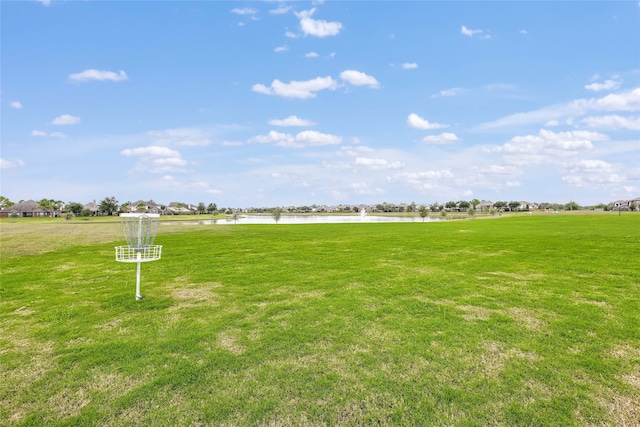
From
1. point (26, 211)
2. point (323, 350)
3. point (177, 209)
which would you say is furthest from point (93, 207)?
point (323, 350)

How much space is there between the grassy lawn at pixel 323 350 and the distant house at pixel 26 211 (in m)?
137

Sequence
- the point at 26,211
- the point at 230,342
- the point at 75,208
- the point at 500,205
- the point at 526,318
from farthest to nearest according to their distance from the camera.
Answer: the point at 500,205
the point at 26,211
the point at 75,208
the point at 526,318
the point at 230,342

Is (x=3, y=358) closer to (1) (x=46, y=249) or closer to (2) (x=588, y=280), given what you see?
(2) (x=588, y=280)

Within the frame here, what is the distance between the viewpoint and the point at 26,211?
115m

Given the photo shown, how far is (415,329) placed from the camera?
7051 millimetres

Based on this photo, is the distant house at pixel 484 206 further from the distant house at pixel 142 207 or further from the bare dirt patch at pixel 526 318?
the bare dirt patch at pixel 526 318

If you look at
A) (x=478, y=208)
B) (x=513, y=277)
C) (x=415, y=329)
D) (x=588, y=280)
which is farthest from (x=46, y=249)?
(x=478, y=208)

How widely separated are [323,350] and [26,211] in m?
152

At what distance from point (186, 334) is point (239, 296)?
292 centimetres

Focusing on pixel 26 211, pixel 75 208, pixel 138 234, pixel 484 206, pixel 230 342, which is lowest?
pixel 230 342

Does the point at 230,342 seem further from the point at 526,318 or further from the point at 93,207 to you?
the point at 93,207

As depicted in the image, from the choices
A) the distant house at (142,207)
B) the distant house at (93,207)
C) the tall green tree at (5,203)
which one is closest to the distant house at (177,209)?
the distant house at (142,207)

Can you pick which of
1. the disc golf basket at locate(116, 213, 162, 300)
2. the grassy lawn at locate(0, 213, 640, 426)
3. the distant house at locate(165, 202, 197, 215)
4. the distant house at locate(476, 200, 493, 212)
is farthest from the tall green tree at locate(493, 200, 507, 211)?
the disc golf basket at locate(116, 213, 162, 300)

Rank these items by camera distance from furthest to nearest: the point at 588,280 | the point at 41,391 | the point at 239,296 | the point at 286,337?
the point at 588,280
the point at 239,296
the point at 286,337
the point at 41,391
